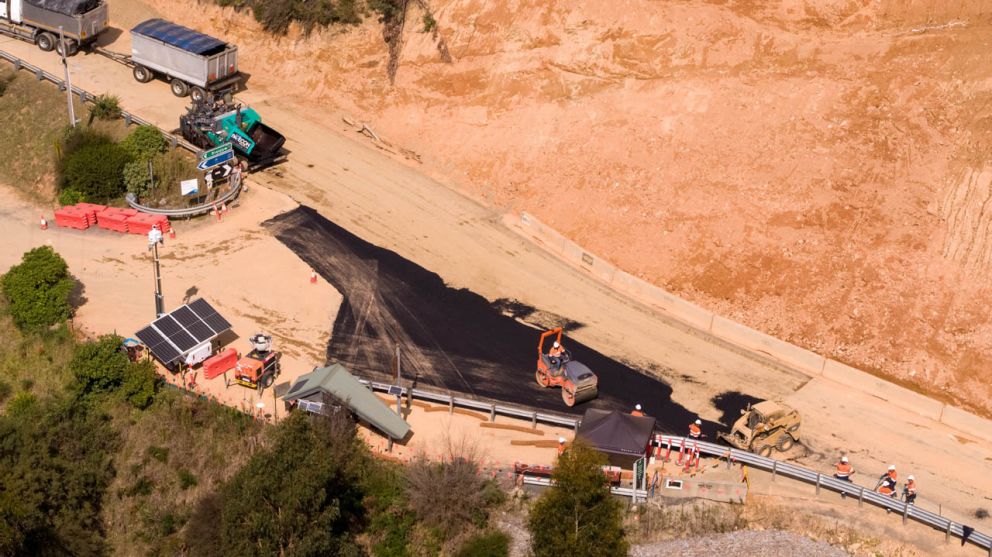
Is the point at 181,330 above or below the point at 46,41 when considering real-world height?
below

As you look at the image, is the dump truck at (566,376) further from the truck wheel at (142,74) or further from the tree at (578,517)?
the truck wheel at (142,74)

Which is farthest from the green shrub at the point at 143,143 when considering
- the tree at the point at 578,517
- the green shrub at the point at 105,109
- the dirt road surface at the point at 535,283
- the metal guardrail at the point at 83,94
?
the tree at the point at 578,517

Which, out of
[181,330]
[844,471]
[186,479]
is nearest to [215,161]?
[181,330]

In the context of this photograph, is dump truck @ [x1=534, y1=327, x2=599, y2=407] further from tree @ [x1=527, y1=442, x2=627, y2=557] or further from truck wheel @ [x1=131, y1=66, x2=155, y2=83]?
truck wheel @ [x1=131, y1=66, x2=155, y2=83]

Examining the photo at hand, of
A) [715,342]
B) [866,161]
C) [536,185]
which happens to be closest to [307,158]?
[536,185]

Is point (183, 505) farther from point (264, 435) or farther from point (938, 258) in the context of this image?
point (938, 258)

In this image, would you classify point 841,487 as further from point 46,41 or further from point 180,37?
point 46,41
